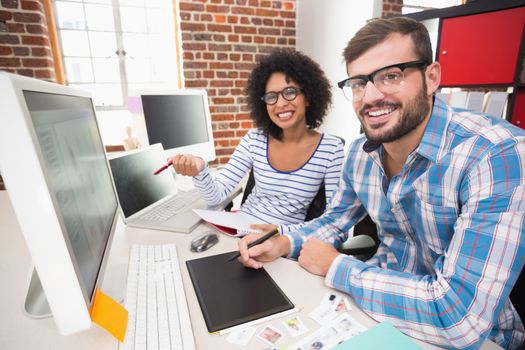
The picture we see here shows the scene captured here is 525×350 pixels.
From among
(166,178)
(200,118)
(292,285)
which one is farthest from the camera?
(200,118)

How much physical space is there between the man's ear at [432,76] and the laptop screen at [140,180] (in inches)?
40.4

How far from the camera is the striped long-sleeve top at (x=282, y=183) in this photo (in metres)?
1.34

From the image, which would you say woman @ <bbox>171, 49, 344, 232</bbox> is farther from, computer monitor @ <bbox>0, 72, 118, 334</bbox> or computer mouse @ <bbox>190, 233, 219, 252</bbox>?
computer monitor @ <bbox>0, 72, 118, 334</bbox>

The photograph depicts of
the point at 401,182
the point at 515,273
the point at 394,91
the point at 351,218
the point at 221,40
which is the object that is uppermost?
the point at 221,40

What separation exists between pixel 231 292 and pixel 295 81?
1.07m

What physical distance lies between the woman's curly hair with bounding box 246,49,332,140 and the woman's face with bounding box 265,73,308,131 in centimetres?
3

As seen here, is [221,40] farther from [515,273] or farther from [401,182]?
[515,273]

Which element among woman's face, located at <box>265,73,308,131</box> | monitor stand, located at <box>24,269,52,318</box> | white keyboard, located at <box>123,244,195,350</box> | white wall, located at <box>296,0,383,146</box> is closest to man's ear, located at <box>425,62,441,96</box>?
woman's face, located at <box>265,73,308,131</box>

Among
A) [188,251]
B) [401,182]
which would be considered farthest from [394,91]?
[188,251]

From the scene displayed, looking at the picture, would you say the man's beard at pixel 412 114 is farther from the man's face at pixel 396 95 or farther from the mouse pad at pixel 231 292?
the mouse pad at pixel 231 292

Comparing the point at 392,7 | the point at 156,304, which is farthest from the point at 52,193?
the point at 392,7

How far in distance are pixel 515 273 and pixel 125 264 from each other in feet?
3.00

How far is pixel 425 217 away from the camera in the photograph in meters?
0.79

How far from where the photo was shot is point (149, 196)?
49.0 inches
